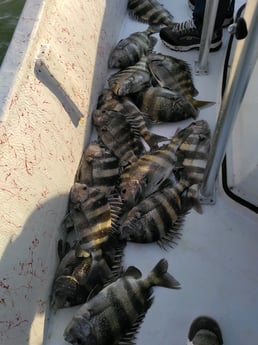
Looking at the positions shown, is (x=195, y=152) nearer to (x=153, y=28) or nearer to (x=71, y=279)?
(x=71, y=279)

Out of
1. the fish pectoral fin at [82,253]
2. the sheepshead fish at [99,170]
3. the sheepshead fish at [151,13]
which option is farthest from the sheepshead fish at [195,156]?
the sheepshead fish at [151,13]

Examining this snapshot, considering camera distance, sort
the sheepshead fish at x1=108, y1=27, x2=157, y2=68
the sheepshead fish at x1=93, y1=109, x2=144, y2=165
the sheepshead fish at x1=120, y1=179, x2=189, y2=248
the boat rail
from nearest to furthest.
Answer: the boat rail → the sheepshead fish at x1=120, y1=179, x2=189, y2=248 → the sheepshead fish at x1=93, y1=109, x2=144, y2=165 → the sheepshead fish at x1=108, y1=27, x2=157, y2=68

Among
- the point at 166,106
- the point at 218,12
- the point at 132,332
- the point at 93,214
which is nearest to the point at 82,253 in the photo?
the point at 93,214

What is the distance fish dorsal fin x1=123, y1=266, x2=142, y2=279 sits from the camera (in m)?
2.17

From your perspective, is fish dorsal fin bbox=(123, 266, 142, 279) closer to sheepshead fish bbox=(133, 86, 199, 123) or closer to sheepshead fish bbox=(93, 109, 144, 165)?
sheepshead fish bbox=(93, 109, 144, 165)

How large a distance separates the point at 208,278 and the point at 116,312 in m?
0.53

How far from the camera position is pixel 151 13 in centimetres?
362

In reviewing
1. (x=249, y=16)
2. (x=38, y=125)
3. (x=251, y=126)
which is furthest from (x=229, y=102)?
(x=38, y=125)

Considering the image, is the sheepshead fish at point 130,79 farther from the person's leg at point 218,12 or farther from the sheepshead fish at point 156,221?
the sheepshead fish at point 156,221

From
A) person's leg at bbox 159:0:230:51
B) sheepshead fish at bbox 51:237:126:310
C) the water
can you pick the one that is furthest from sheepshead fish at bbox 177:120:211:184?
the water

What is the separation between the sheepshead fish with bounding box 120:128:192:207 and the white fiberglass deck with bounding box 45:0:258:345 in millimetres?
277

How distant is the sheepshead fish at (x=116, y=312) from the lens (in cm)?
195

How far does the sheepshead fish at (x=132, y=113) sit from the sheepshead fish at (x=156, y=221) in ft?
1.69

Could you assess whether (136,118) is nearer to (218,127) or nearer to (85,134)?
(85,134)
